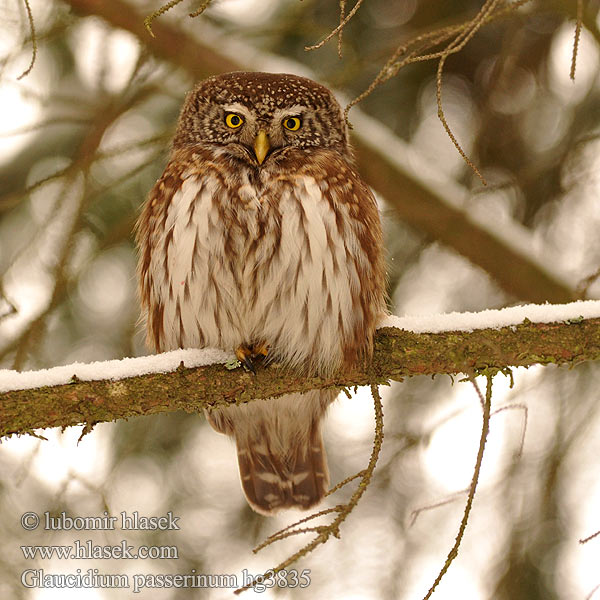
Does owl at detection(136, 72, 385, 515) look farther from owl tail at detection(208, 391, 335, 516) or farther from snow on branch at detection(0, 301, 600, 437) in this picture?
owl tail at detection(208, 391, 335, 516)

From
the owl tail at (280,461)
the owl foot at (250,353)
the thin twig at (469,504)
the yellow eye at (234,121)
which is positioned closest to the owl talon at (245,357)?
the owl foot at (250,353)

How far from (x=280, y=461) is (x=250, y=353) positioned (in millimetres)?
974

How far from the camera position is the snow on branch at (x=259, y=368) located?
2752 mm

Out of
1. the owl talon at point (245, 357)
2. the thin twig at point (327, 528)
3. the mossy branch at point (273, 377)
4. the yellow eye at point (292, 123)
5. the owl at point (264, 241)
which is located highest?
the yellow eye at point (292, 123)

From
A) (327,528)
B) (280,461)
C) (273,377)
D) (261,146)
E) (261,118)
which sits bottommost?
(327,528)

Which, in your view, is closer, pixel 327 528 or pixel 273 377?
pixel 327 528

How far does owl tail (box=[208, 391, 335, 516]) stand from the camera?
3.91 metres

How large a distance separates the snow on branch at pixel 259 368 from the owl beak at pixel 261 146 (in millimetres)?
770

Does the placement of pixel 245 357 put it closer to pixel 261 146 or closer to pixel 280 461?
pixel 261 146

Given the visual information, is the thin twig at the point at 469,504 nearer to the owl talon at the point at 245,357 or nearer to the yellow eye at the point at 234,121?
the owl talon at the point at 245,357

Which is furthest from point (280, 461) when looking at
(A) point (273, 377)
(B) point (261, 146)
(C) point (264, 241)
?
(B) point (261, 146)

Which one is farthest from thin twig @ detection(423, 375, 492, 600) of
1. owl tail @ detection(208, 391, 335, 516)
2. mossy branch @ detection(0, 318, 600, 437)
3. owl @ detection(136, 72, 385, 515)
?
owl tail @ detection(208, 391, 335, 516)

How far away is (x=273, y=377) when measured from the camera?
10.4 ft

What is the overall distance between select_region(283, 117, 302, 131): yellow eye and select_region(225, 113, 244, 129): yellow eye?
7.1 inches
